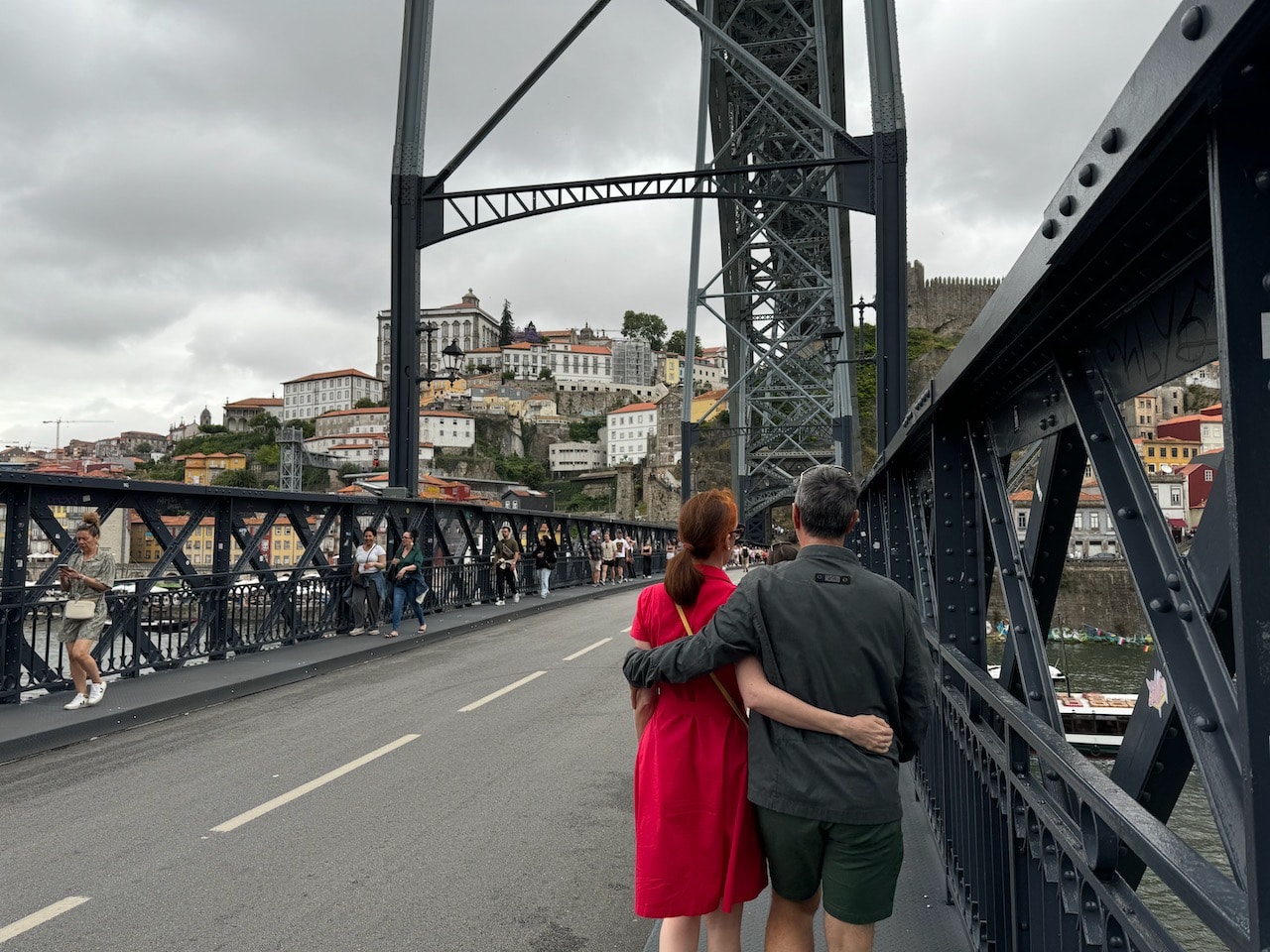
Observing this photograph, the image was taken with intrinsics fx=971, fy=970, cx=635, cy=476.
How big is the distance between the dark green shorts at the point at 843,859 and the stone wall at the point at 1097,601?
58.3m

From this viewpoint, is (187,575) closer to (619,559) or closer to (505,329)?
(619,559)

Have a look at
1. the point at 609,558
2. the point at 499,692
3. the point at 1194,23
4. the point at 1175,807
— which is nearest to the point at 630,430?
Result: the point at 609,558

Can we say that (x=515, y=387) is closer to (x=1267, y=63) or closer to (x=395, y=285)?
(x=395, y=285)

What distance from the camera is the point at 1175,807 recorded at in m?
7.24

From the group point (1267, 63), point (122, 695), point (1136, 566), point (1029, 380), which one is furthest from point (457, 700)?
point (1267, 63)

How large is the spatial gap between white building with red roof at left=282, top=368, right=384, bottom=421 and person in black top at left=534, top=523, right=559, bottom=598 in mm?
151133

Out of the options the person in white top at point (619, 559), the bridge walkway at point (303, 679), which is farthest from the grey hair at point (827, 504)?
the person in white top at point (619, 559)

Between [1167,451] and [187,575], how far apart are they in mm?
10744

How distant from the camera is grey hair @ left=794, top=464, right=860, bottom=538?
2762mm

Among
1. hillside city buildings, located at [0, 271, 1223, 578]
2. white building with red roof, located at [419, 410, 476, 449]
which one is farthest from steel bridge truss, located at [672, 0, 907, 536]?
white building with red roof, located at [419, 410, 476, 449]

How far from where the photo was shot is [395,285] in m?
15.5

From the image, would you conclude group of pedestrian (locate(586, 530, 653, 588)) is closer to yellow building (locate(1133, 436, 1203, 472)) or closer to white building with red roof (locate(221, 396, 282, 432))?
yellow building (locate(1133, 436, 1203, 472))

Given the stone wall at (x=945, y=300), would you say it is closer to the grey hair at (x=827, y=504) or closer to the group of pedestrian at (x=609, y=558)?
the group of pedestrian at (x=609, y=558)

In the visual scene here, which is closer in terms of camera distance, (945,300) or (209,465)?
(945,300)
